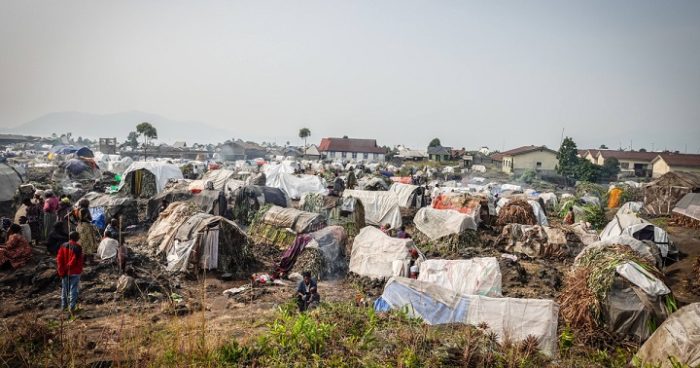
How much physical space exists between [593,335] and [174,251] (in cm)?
1010

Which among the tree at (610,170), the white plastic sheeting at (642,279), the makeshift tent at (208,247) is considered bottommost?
the makeshift tent at (208,247)

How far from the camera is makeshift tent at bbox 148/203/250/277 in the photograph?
1063cm

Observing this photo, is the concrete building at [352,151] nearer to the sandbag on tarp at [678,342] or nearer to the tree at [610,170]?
the tree at [610,170]

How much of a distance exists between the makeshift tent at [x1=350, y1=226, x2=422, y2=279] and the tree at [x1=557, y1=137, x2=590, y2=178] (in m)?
37.2

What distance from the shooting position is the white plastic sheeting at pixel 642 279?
23.8 feet

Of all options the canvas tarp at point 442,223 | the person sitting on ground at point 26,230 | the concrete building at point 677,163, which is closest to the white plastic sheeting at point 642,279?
the canvas tarp at point 442,223

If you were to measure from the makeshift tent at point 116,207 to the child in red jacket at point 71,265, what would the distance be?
8270mm

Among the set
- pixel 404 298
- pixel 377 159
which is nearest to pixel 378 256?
pixel 404 298

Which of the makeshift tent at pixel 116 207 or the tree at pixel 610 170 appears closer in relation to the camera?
the makeshift tent at pixel 116 207

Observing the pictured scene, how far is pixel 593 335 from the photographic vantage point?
7305mm

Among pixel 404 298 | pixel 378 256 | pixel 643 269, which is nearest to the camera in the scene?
pixel 404 298

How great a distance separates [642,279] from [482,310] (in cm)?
346

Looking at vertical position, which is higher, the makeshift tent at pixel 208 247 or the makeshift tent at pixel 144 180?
the makeshift tent at pixel 144 180

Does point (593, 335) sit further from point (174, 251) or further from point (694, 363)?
point (174, 251)
